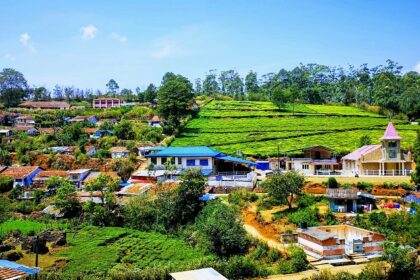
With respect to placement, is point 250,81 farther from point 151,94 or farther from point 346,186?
point 346,186

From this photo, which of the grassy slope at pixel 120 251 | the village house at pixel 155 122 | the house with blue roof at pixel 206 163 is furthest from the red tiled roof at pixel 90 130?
the grassy slope at pixel 120 251

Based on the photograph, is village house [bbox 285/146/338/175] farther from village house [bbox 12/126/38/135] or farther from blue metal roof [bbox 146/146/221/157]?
village house [bbox 12/126/38/135]

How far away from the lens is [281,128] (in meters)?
60.3

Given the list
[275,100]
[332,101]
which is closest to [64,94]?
[275,100]

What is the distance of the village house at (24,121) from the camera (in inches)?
2702

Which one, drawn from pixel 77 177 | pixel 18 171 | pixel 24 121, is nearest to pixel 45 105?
pixel 24 121

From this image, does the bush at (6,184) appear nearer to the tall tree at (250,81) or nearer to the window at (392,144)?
the window at (392,144)

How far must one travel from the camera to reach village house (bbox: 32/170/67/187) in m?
43.4

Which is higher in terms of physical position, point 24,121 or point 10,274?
point 24,121

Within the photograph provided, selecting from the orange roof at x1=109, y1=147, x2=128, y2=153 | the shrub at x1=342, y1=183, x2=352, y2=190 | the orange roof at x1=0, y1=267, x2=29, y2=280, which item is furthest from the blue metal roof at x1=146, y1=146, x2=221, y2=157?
the orange roof at x1=0, y1=267, x2=29, y2=280

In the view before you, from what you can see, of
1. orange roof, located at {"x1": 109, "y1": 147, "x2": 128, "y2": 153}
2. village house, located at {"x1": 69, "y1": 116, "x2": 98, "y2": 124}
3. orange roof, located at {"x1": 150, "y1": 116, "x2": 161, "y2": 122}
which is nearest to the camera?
orange roof, located at {"x1": 109, "y1": 147, "x2": 128, "y2": 153}

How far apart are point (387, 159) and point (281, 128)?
76.6 feet

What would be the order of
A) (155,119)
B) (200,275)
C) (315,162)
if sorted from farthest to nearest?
(155,119) → (315,162) → (200,275)

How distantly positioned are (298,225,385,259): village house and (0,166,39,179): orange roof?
29.1 m
